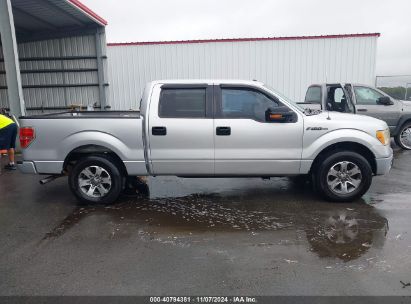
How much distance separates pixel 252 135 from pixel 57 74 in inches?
433

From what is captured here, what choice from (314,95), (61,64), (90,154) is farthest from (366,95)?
(61,64)

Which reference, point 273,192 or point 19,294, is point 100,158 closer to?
point 19,294

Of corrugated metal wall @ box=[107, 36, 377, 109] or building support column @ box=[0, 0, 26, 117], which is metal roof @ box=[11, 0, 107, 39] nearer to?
building support column @ box=[0, 0, 26, 117]

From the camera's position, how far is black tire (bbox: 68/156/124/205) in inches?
204

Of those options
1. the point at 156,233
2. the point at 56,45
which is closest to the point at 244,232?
the point at 156,233

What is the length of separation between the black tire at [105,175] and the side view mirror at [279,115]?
94.3 inches

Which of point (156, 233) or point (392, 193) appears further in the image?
point (392, 193)

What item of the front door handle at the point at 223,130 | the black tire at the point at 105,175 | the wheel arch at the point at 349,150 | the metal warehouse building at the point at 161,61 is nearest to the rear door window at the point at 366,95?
the metal warehouse building at the point at 161,61

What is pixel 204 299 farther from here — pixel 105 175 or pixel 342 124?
pixel 342 124

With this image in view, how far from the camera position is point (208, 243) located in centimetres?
392

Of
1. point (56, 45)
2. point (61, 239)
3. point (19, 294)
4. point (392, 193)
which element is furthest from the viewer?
point (56, 45)

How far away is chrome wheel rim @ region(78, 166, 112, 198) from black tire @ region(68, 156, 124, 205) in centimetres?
2

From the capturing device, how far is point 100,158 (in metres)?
5.20

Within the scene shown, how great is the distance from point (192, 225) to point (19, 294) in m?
2.10
